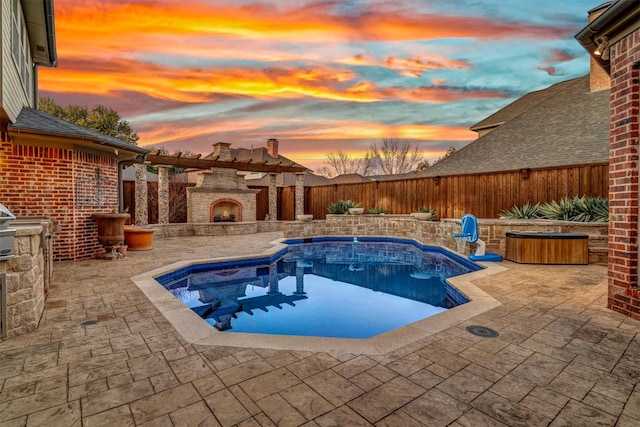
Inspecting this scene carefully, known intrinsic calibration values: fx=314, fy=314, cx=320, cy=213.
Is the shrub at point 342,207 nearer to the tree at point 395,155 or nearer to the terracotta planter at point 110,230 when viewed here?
the terracotta planter at point 110,230

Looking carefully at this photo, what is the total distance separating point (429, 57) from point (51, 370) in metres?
12.4

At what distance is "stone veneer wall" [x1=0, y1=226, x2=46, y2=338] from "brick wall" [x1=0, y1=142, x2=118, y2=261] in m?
3.17

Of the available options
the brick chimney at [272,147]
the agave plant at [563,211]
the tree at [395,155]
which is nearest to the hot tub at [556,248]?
the agave plant at [563,211]

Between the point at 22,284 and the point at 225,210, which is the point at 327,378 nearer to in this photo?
the point at 22,284

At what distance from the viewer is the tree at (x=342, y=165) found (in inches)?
1428

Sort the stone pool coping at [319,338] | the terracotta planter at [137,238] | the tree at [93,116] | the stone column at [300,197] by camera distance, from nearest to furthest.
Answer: the stone pool coping at [319,338] → the terracotta planter at [137,238] → the stone column at [300,197] → the tree at [93,116]

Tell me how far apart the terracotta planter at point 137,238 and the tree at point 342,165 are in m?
29.2

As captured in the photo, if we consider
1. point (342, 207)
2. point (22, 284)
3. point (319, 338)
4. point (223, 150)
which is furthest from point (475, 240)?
point (223, 150)

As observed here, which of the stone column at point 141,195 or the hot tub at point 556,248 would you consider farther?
the stone column at point 141,195

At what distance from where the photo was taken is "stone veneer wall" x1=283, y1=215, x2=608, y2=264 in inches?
275

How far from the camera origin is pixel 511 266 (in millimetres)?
6641

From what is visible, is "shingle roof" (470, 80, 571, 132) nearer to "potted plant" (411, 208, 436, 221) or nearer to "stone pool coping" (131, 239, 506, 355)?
"potted plant" (411, 208, 436, 221)

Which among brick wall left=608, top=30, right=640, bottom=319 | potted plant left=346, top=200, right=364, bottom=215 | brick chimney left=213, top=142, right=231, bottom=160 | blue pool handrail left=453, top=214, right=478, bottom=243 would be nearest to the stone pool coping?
brick wall left=608, top=30, right=640, bottom=319

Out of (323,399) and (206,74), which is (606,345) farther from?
(206,74)
